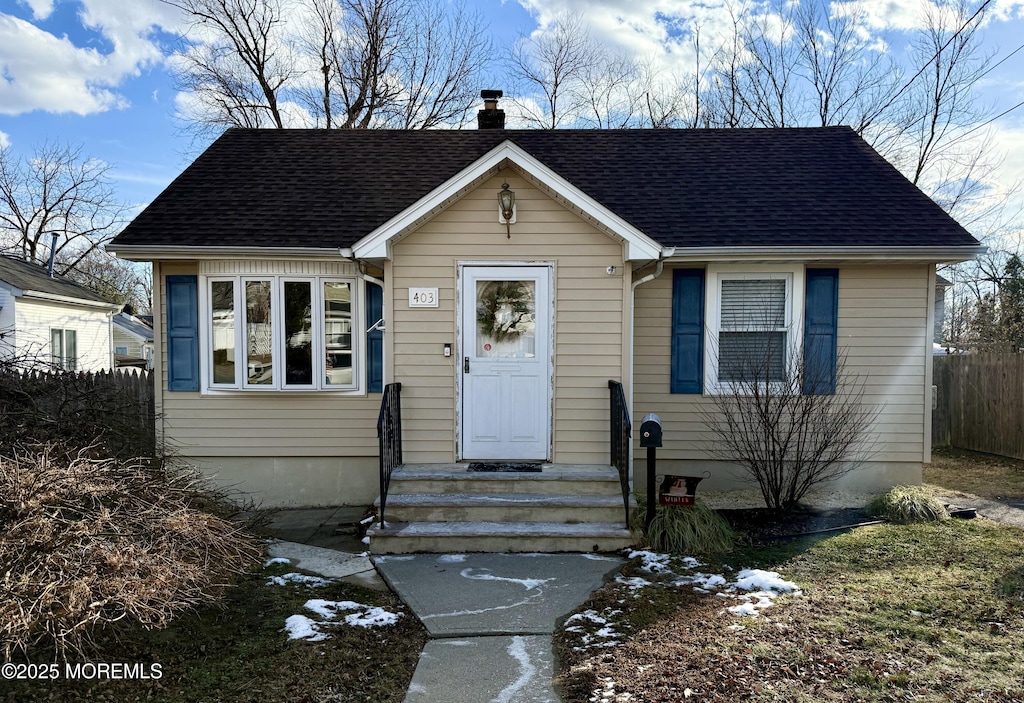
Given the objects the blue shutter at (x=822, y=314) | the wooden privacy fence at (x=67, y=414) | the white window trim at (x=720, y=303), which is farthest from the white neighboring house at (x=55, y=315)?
the blue shutter at (x=822, y=314)

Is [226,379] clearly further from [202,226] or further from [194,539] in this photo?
[194,539]

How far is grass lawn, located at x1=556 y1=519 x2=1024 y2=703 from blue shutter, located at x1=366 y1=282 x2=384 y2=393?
3.77 m

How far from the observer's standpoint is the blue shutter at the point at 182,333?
7.33m

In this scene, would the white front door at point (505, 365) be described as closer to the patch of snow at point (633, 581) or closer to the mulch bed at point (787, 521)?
the patch of snow at point (633, 581)

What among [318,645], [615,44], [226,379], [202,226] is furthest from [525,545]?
[615,44]

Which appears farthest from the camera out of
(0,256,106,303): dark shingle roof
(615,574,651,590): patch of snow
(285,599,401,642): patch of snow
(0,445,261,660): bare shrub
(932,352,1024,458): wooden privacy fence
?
(0,256,106,303): dark shingle roof

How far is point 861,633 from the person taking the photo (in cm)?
379

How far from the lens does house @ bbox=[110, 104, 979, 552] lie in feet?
20.9

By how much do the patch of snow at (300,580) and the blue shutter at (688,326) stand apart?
4512 millimetres

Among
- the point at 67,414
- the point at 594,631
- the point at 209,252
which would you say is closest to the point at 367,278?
the point at 209,252

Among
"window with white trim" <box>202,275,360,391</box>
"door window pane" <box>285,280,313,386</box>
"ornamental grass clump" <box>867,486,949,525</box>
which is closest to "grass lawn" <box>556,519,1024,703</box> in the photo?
"ornamental grass clump" <box>867,486,949,525</box>

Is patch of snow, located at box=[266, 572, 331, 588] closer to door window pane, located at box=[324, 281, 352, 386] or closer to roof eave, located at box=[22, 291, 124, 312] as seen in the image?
door window pane, located at box=[324, 281, 352, 386]

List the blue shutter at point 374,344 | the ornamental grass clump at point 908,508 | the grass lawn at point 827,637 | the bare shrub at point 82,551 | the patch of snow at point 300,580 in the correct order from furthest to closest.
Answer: the blue shutter at point 374,344 < the ornamental grass clump at point 908,508 < the patch of snow at point 300,580 < the grass lawn at point 827,637 < the bare shrub at point 82,551

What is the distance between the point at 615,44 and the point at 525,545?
792 inches
